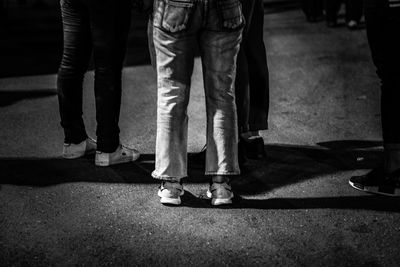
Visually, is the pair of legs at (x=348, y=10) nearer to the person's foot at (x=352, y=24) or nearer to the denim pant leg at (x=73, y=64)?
the person's foot at (x=352, y=24)

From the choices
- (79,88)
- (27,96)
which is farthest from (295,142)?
(27,96)

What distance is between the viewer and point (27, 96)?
24.1 ft

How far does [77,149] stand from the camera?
5332 millimetres

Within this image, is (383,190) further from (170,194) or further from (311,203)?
(170,194)

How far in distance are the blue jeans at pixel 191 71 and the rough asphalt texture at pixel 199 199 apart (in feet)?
1.14

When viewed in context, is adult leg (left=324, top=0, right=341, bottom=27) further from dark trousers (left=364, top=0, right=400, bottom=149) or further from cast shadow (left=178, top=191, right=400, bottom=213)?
cast shadow (left=178, top=191, right=400, bottom=213)

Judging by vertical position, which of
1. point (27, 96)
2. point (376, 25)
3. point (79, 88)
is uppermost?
point (376, 25)

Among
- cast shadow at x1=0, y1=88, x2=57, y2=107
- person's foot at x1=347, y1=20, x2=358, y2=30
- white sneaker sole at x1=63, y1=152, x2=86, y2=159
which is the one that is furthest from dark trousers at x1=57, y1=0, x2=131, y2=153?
person's foot at x1=347, y1=20, x2=358, y2=30

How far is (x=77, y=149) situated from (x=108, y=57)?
34.6 inches

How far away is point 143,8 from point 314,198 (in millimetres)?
1648

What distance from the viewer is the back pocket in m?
3.86

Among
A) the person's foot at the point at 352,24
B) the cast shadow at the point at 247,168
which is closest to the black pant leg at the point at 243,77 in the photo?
the cast shadow at the point at 247,168

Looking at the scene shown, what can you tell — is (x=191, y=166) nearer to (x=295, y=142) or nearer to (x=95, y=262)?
(x=295, y=142)

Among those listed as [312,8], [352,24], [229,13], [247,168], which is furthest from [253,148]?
[312,8]
